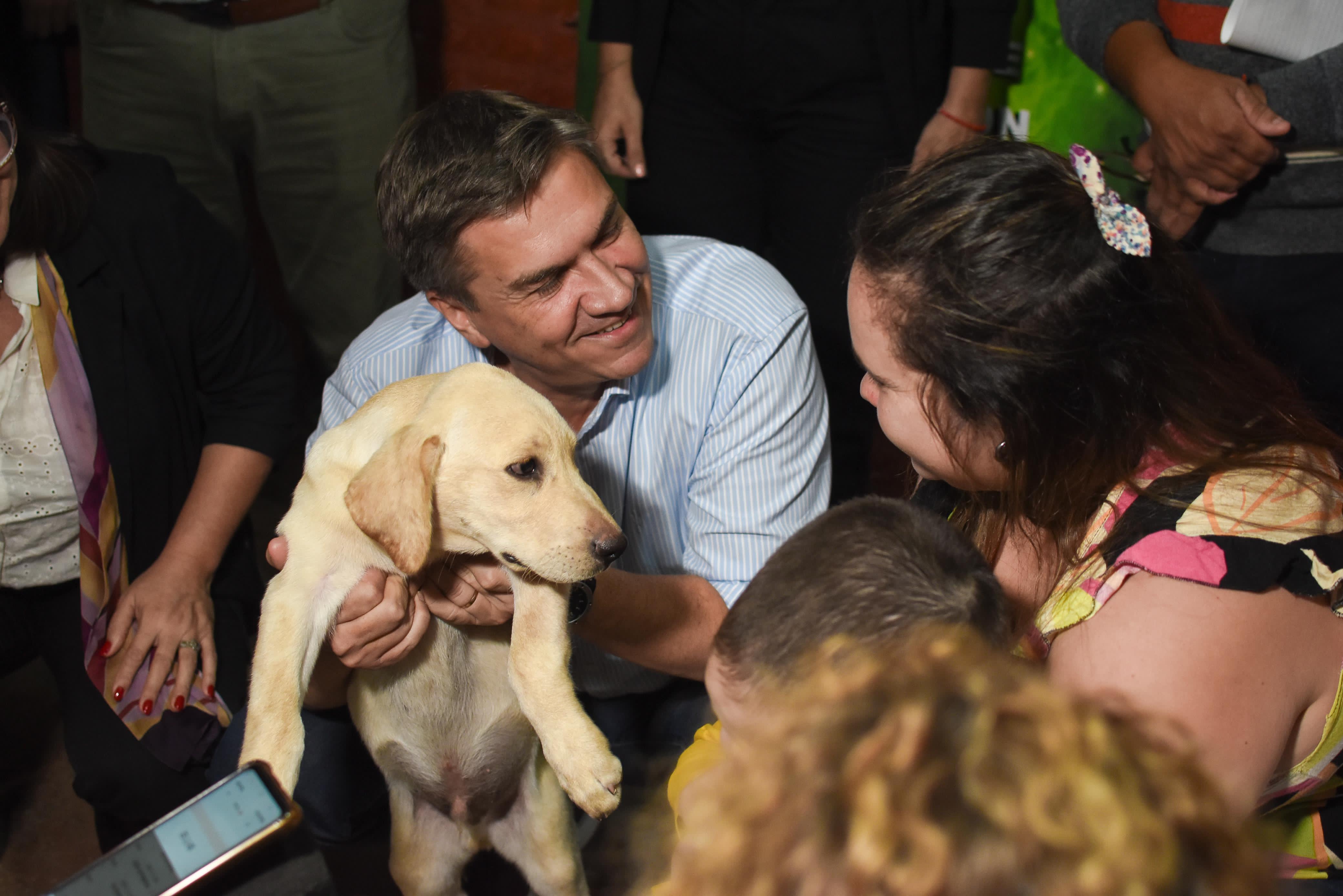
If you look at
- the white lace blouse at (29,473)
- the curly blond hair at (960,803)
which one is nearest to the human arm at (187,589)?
the white lace blouse at (29,473)

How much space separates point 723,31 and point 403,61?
93 centimetres

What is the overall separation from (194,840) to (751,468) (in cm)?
95

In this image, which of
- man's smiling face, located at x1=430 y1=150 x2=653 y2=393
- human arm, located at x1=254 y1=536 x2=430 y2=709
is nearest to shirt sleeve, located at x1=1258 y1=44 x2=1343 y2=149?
man's smiling face, located at x1=430 y1=150 x2=653 y2=393

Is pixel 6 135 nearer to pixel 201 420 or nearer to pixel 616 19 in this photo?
pixel 201 420

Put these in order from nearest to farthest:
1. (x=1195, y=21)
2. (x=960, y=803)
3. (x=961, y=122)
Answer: (x=960, y=803) → (x=1195, y=21) → (x=961, y=122)

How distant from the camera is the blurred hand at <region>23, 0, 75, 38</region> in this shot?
2678 millimetres

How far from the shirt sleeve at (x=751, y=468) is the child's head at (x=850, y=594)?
1.91 ft

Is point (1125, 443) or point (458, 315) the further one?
point (458, 315)

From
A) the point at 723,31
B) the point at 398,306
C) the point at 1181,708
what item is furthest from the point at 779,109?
the point at 1181,708

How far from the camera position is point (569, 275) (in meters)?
1.41

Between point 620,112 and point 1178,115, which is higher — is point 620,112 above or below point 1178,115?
below

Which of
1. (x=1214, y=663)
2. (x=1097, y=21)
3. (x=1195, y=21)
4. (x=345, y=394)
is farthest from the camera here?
(x=1097, y=21)

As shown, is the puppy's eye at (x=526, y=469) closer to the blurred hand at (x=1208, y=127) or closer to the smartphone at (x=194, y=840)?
the smartphone at (x=194, y=840)

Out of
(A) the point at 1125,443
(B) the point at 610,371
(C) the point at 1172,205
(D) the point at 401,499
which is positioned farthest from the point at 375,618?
(C) the point at 1172,205
